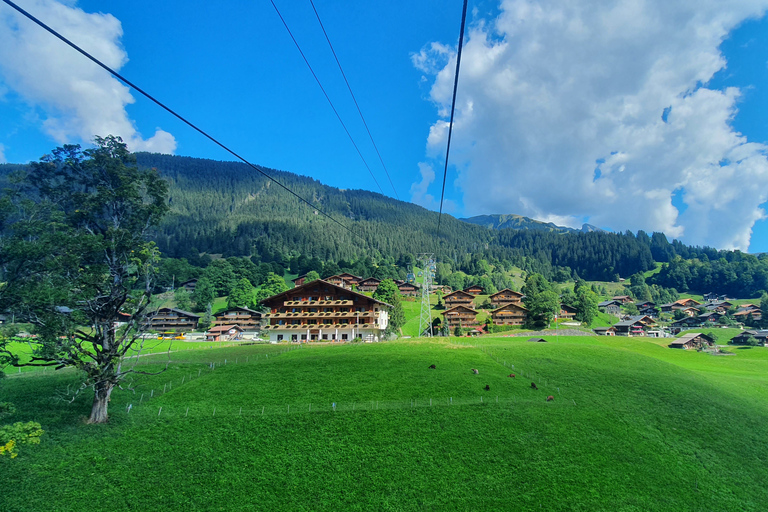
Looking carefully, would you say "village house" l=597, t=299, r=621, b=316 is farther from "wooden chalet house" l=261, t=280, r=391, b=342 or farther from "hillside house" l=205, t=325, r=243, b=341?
"hillside house" l=205, t=325, r=243, b=341

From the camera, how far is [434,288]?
142500 millimetres

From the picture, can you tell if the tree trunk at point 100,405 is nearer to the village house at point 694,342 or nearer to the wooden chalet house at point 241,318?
Answer: the wooden chalet house at point 241,318

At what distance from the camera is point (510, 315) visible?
8850cm

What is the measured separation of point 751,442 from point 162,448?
41.1m

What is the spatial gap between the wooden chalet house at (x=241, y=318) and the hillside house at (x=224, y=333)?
3084 millimetres

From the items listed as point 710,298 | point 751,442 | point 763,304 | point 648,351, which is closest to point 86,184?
point 751,442

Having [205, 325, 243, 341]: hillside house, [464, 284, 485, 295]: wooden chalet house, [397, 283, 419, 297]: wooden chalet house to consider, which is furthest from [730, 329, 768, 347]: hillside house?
[205, 325, 243, 341]: hillside house

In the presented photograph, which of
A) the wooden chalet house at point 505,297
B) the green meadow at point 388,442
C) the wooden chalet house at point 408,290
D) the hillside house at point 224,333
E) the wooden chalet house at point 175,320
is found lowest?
the green meadow at point 388,442

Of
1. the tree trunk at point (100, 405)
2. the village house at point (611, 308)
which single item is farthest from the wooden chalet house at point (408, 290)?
the tree trunk at point (100, 405)

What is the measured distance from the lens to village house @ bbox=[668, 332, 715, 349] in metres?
70.5

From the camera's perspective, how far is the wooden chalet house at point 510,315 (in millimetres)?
87625

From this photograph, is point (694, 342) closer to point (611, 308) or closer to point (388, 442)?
point (611, 308)

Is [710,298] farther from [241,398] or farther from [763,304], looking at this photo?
[241,398]

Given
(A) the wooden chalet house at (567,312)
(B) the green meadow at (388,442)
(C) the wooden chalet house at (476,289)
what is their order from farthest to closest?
(C) the wooden chalet house at (476,289) < (A) the wooden chalet house at (567,312) < (B) the green meadow at (388,442)
